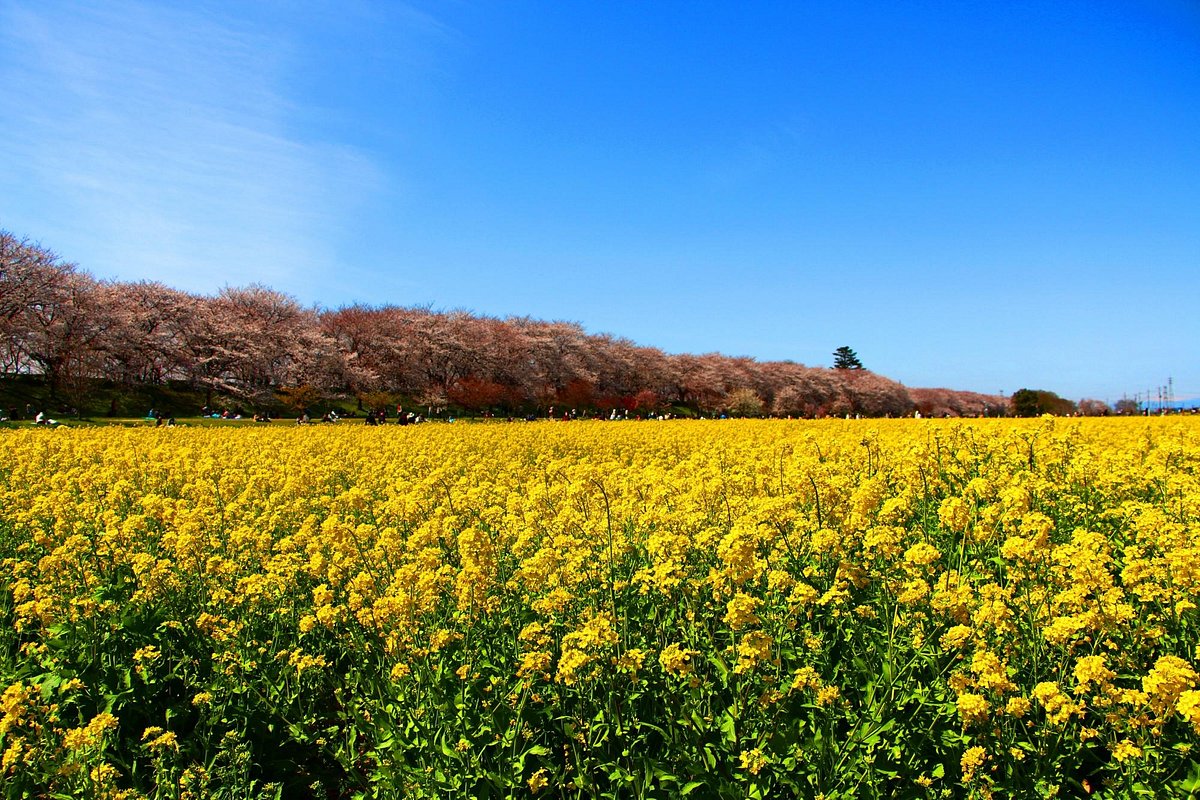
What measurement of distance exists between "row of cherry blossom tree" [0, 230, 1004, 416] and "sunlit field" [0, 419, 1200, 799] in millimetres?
50651

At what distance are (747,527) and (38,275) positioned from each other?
57.7m

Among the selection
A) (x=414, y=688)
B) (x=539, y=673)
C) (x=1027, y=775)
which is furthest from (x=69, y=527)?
(x=1027, y=775)

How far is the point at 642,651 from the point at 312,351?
204 ft

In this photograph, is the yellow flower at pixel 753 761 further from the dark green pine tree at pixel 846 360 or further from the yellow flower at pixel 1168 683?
the dark green pine tree at pixel 846 360

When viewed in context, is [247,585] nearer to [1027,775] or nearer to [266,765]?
[266,765]

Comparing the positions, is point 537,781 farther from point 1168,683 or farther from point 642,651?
point 1168,683

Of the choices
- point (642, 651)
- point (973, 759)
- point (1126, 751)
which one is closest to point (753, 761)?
point (642, 651)

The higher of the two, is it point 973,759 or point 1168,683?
point 1168,683

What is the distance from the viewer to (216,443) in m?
16.9

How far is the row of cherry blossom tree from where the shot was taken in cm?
4816

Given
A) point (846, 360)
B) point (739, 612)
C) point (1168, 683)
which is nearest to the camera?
point (1168, 683)

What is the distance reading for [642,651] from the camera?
3.85 meters

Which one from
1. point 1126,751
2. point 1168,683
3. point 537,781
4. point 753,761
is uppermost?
point 1168,683

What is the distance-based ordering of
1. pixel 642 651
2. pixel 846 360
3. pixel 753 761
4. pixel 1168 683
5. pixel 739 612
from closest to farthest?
pixel 1168 683, pixel 753 761, pixel 739 612, pixel 642 651, pixel 846 360
